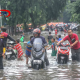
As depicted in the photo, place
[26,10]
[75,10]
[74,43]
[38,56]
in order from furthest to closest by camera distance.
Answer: [26,10], [75,10], [74,43], [38,56]

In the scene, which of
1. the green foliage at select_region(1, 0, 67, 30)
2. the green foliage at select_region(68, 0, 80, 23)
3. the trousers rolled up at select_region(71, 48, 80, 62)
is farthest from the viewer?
the green foliage at select_region(1, 0, 67, 30)

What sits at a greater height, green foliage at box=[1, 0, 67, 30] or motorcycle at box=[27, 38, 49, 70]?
green foliage at box=[1, 0, 67, 30]

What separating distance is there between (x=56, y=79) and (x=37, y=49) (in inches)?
72.1

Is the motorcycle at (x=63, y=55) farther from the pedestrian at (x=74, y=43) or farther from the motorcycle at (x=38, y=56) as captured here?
the motorcycle at (x=38, y=56)

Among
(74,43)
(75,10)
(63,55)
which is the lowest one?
(63,55)

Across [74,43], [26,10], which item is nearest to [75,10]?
[26,10]

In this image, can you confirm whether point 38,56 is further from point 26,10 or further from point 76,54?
point 26,10

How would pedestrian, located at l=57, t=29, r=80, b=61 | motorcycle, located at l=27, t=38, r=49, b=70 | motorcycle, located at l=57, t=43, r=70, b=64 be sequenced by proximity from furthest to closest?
motorcycle, located at l=57, t=43, r=70, b=64 < pedestrian, located at l=57, t=29, r=80, b=61 < motorcycle, located at l=27, t=38, r=49, b=70

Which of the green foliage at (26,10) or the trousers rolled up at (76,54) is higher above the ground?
the green foliage at (26,10)

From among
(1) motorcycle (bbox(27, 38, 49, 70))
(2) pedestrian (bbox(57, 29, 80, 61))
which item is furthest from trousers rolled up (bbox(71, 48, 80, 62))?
(1) motorcycle (bbox(27, 38, 49, 70))

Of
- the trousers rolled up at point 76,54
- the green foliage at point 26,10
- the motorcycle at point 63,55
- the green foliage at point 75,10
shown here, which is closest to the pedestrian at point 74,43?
the trousers rolled up at point 76,54

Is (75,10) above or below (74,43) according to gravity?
above

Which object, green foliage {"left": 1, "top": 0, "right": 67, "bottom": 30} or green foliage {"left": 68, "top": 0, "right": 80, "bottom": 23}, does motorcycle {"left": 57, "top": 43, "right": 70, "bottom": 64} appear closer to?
green foliage {"left": 68, "top": 0, "right": 80, "bottom": 23}

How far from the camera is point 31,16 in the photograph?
4391cm
